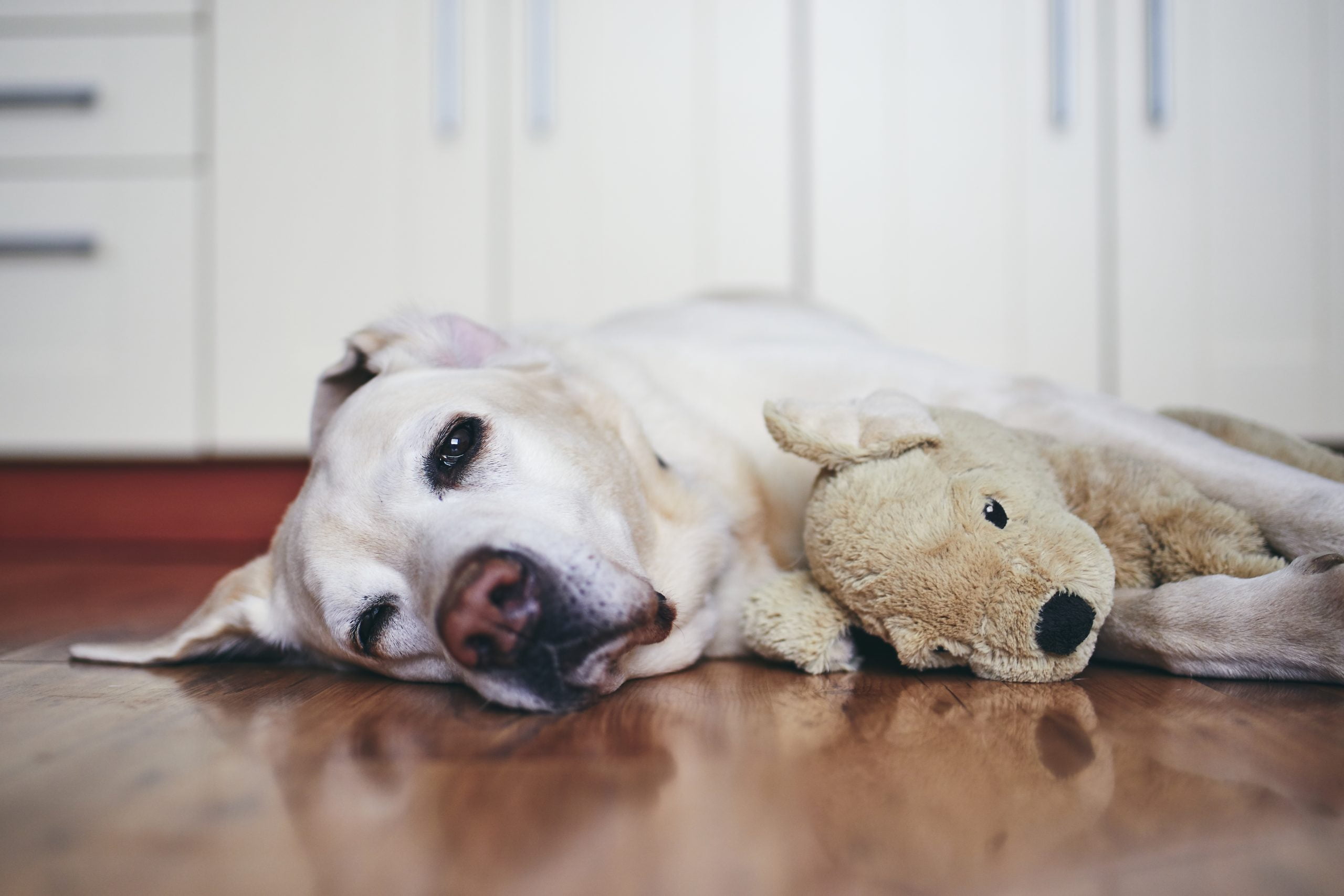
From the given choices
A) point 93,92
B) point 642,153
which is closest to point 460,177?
point 642,153

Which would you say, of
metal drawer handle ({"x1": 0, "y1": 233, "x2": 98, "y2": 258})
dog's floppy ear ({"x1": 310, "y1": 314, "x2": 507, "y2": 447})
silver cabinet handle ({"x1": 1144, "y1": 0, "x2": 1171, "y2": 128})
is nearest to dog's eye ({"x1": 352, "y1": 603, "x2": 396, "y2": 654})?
dog's floppy ear ({"x1": 310, "y1": 314, "x2": 507, "y2": 447})

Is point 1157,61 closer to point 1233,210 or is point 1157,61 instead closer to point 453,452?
point 1233,210

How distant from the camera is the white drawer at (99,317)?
278 centimetres

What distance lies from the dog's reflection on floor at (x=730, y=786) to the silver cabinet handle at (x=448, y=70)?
86.2 inches

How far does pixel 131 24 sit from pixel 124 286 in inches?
31.1

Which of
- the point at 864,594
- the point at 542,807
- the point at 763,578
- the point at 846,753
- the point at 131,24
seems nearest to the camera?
the point at 542,807

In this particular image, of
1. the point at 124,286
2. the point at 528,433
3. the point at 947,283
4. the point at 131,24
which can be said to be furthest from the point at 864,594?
the point at 131,24

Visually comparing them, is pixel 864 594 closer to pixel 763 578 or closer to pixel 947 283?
pixel 763 578

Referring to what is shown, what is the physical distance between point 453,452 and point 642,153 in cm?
192

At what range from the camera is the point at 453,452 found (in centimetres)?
110

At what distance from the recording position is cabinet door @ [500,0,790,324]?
2742 mm

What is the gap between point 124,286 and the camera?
280 cm

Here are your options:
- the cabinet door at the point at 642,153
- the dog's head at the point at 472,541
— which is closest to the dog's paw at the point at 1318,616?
the dog's head at the point at 472,541

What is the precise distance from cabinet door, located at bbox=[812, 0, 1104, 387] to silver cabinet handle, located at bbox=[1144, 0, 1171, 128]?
0.51 feet
